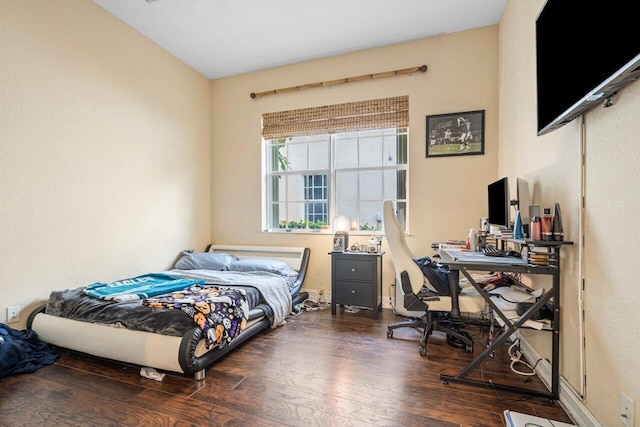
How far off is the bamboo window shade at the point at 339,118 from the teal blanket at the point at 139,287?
2.27 metres

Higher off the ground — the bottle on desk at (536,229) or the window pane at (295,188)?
the window pane at (295,188)

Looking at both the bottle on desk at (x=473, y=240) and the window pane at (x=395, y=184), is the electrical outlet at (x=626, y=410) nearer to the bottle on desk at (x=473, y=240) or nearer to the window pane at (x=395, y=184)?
the bottle on desk at (x=473, y=240)

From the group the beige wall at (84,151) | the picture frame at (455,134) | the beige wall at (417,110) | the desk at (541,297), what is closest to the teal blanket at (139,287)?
the beige wall at (84,151)

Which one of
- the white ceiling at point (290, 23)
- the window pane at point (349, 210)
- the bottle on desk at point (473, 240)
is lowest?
the bottle on desk at point (473, 240)

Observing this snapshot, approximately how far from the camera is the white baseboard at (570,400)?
56.2 inches

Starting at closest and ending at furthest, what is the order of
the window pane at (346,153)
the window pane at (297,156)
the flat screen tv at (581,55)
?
the flat screen tv at (581,55) → the window pane at (346,153) → the window pane at (297,156)

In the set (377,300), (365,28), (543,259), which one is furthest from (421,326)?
(365,28)

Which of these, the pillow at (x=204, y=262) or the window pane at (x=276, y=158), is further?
the window pane at (x=276, y=158)

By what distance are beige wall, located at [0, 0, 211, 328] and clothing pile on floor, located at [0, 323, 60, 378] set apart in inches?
8.6

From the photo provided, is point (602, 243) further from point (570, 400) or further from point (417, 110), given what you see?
point (417, 110)

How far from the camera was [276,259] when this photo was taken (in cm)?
386

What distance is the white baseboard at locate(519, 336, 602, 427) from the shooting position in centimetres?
143

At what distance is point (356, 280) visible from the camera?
325 cm

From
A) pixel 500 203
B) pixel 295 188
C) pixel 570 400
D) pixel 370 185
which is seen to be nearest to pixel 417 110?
A: pixel 370 185
